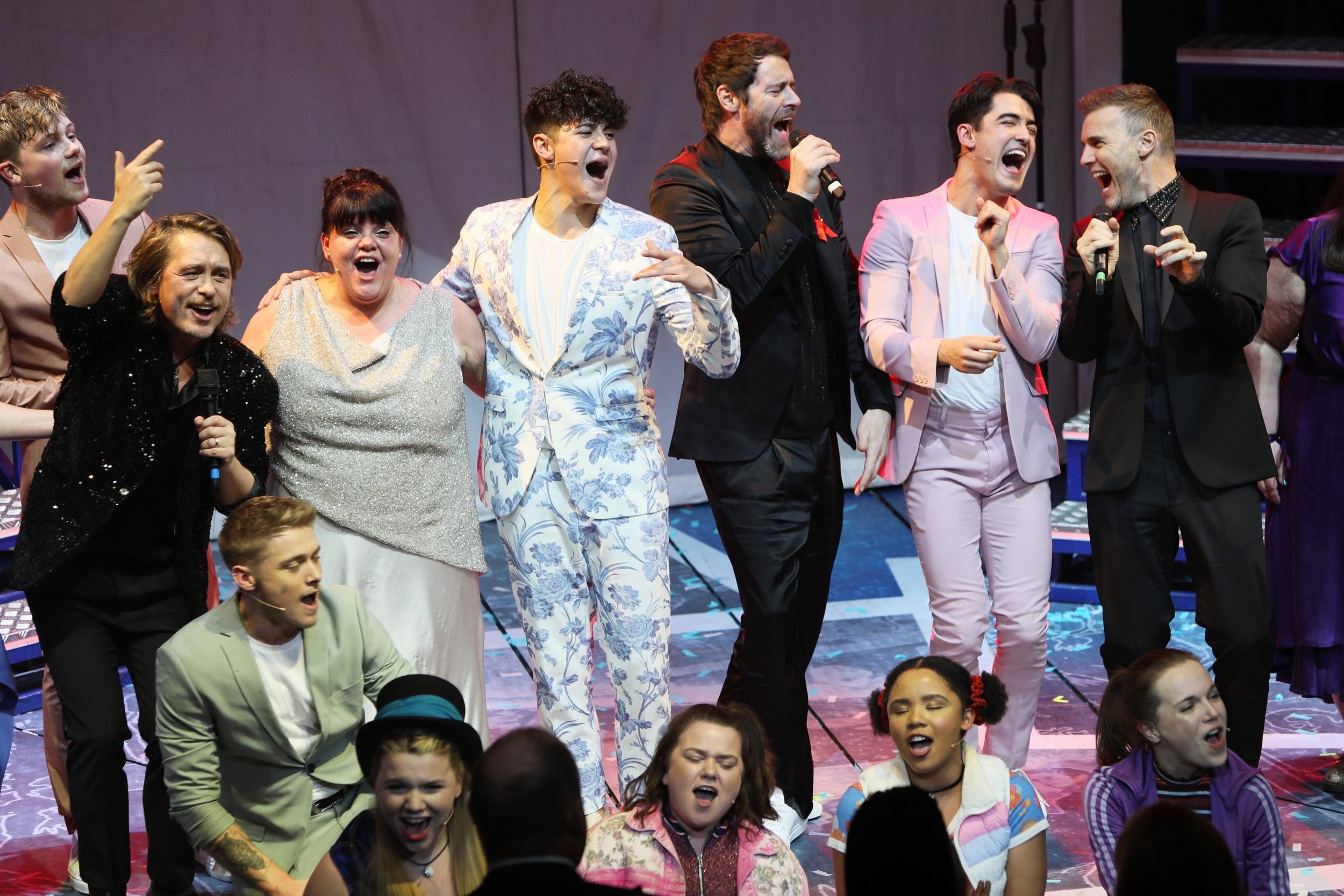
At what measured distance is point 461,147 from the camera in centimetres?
698

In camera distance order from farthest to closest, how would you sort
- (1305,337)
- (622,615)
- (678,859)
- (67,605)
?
(1305,337) → (622,615) → (67,605) → (678,859)

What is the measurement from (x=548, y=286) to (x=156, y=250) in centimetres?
83

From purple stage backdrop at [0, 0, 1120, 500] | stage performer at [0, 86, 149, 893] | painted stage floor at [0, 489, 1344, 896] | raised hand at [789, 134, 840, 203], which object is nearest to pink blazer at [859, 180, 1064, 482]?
raised hand at [789, 134, 840, 203]

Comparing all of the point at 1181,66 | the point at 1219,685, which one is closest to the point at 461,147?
the point at 1181,66

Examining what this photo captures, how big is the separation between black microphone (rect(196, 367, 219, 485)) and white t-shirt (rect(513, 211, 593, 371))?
68 centimetres

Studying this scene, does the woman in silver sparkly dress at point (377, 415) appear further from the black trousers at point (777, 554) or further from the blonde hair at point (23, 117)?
the blonde hair at point (23, 117)

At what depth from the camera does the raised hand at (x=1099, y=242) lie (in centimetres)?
377

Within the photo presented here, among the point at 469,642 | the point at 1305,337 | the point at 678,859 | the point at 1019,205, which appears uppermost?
the point at 1019,205

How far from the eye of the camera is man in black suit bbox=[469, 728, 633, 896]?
2135 mm

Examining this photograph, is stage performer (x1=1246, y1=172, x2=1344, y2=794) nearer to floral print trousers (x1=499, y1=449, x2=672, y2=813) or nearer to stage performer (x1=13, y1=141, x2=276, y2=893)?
floral print trousers (x1=499, y1=449, x2=672, y2=813)

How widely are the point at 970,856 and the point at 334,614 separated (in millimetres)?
1352

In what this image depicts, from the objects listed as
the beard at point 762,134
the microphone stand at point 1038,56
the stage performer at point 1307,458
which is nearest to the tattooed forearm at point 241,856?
the beard at point 762,134

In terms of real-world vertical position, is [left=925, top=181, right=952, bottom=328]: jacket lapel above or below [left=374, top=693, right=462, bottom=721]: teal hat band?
above

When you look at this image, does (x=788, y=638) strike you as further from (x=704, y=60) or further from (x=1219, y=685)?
(x=704, y=60)
